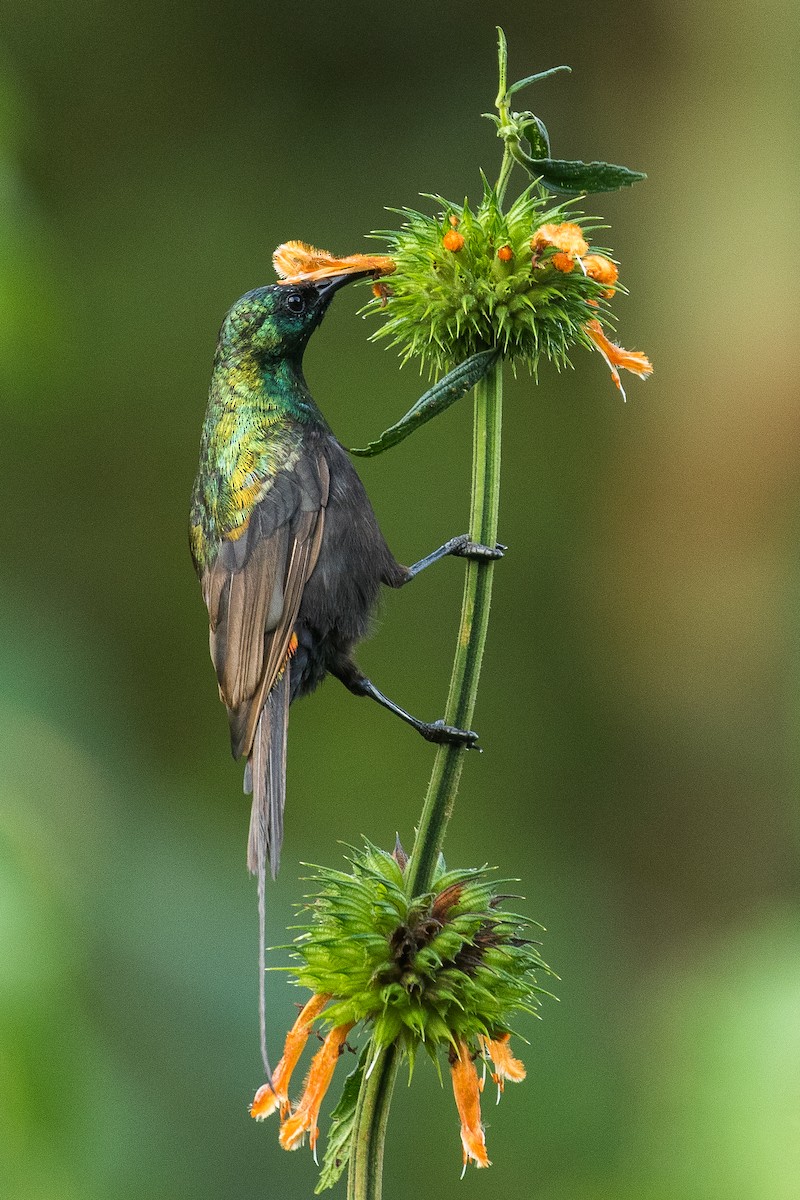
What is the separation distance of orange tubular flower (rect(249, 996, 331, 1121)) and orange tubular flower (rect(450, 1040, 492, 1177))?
0.57 feet

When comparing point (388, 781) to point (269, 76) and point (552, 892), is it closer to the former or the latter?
point (552, 892)

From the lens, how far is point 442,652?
5.18 m

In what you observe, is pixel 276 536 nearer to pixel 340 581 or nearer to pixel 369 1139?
pixel 340 581

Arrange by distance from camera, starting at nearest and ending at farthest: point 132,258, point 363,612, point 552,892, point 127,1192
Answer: point 363,612 < point 127,1192 < point 552,892 < point 132,258

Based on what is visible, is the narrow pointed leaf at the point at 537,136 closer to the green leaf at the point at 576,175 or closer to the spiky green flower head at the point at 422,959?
the green leaf at the point at 576,175

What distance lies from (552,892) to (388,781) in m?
0.79

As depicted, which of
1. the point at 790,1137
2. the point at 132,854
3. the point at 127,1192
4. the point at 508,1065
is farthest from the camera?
the point at 132,854

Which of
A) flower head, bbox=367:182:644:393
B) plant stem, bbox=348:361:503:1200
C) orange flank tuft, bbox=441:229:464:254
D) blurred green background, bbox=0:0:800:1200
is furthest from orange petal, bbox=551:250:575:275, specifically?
blurred green background, bbox=0:0:800:1200

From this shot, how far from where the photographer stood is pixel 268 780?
188cm

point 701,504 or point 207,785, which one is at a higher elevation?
point 701,504

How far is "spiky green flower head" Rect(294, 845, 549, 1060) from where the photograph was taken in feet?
5.03

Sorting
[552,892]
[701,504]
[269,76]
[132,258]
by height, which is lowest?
[552,892]

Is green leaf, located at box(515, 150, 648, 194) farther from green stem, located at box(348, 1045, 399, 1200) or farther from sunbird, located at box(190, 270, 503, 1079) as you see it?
green stem, located at box(348, 1045, 399, 1200)

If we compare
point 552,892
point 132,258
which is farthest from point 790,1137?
point 132,258
